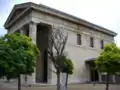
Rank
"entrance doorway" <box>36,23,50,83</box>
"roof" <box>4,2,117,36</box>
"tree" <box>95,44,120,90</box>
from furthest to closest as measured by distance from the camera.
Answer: "entrance doorway" <box>36,23,50,83</box> → "roof" <box>4,2,117,36</box> → "tree" <box>95,44,120,90</box>

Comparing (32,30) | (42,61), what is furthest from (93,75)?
(32,30)

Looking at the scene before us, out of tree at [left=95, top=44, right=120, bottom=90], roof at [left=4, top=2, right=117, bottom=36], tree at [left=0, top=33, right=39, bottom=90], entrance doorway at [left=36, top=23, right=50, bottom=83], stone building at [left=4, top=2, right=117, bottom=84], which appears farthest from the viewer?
entrance doorway at [left=36, top=23, right=50, bottom=83]

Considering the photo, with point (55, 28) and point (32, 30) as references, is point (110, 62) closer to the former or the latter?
point (32, 30)

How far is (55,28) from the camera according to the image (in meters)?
36.3

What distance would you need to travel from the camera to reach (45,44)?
4066cm

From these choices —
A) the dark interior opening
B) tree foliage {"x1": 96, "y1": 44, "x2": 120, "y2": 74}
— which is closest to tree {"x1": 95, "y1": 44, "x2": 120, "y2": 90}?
tree foliage {"x1": 96, "y1": 44, "x2": 120, "y2": 74}

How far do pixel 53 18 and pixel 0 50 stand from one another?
20368 mm

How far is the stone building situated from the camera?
3544cm

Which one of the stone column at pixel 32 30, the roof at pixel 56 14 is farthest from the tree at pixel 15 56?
the roof at pixel 56 14

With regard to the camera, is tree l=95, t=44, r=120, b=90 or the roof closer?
tree l=95, t=44, r=120, b=90

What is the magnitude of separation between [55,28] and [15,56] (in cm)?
1874

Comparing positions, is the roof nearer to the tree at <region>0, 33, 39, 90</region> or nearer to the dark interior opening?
the dark interior opening

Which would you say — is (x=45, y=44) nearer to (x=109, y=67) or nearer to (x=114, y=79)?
(x=114, y=79)

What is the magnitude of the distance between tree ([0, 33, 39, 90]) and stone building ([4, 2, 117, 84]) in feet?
44.5
